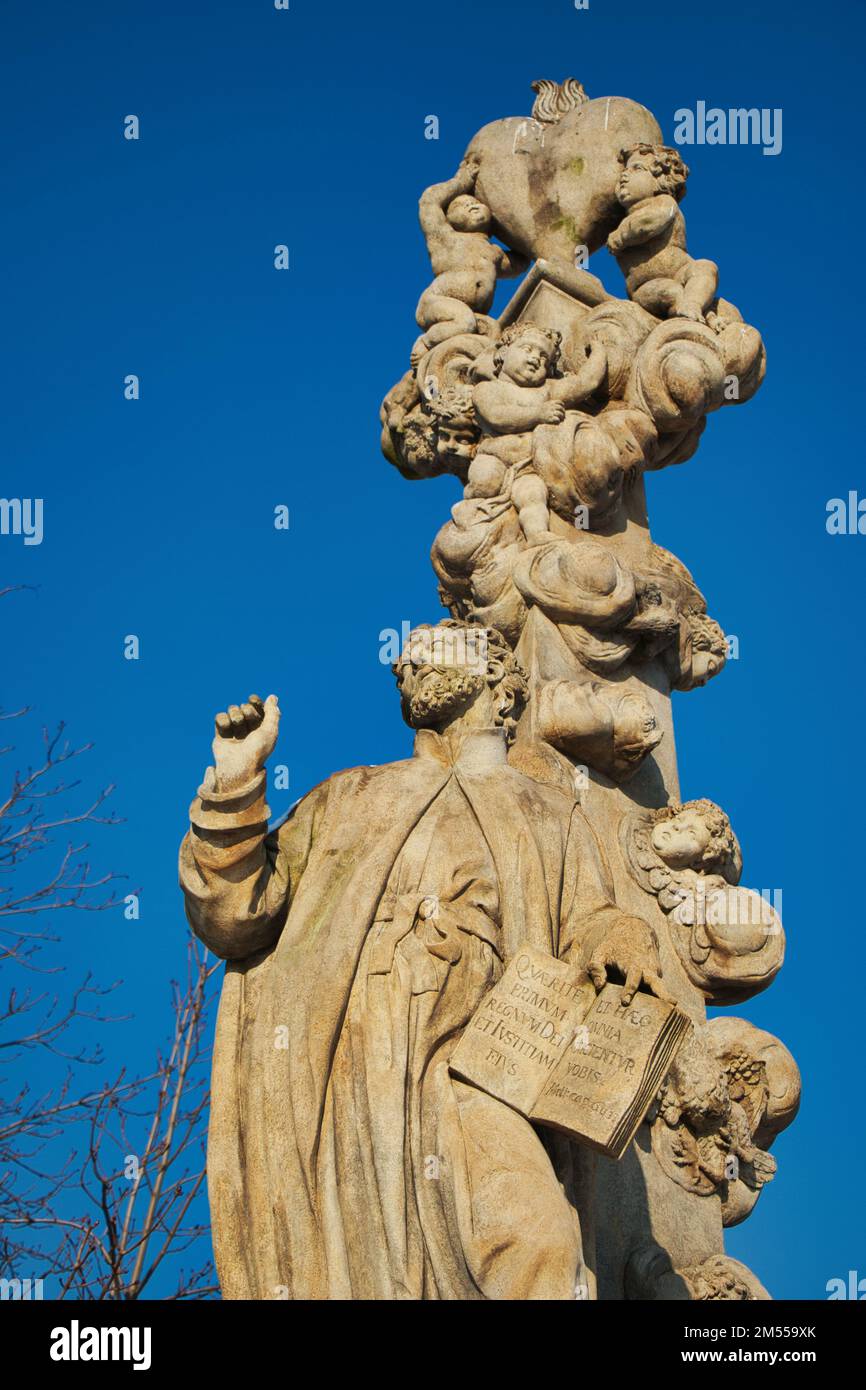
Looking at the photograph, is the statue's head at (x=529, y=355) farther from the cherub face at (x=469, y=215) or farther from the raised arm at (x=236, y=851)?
the raised arm at (x=236, y=851)

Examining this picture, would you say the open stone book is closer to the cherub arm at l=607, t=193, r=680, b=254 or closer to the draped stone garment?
the draped stone garment

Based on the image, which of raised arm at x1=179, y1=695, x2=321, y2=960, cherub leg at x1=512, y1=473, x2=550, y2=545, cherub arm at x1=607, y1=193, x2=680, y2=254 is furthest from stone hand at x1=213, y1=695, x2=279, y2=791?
cherub arm at x1=607, y1=193, x2=680, y2=254

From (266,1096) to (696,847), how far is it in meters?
2.13

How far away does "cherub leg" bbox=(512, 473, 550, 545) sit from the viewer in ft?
30.5

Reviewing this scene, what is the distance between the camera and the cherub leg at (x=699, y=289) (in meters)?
9.91

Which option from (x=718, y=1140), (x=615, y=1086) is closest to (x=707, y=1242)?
(x=718, y=1140)

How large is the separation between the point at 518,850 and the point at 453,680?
76 cm

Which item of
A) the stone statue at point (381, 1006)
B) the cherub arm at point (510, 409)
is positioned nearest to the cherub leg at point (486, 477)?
the cherub arm at point (510, 409)

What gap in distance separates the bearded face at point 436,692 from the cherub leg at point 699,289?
2424 mm

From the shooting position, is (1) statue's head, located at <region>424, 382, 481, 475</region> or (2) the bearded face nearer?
(2) the bearded face

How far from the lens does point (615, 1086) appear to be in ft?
23.7

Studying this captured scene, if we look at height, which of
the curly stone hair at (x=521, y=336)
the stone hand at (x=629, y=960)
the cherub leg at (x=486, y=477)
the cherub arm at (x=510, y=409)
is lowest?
the stone hand at (x=629, y=960)

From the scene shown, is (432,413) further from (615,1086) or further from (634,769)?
(615,1086)

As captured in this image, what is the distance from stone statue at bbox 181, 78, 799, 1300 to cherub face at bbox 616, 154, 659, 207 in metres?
0.01
